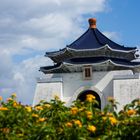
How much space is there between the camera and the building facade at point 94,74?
65.7 feet

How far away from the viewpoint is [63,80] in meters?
21.1

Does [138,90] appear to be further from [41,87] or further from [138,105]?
[138,105]

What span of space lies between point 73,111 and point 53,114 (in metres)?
0.36

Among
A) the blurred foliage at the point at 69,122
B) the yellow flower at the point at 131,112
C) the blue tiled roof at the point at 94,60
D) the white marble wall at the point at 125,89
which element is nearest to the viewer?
the blurred foliage at the point at 69,122

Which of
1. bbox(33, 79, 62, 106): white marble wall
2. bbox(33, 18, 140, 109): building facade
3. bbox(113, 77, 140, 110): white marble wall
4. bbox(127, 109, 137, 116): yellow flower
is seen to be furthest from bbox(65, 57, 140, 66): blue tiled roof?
bbox(127, 109, 137, 116): yellow flower

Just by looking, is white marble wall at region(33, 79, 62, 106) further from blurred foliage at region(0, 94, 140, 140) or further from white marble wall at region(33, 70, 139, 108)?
blurred foliage at region(0, 94, 140, 140)

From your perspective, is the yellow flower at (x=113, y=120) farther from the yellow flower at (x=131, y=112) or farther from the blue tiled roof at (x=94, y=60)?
the blue tiled roof at (x=94, y=60)

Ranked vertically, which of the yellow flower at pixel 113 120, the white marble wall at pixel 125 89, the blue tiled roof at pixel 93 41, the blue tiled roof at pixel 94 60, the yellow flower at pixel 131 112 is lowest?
the yellow flower at pixel 113 120

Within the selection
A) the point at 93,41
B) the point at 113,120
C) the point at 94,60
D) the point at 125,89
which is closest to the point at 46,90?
the point at 94,60

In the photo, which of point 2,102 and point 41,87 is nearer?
point 2,102

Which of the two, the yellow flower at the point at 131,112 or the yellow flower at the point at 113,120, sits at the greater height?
the yellow flower at the point at 131,112

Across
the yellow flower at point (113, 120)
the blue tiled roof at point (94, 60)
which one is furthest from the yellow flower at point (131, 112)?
the blue tiled roof at point (94, 60)

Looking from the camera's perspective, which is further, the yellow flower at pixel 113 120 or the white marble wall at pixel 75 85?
the white marble wall at pixel 75 85

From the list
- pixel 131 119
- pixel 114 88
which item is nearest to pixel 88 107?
pixel 131 119
